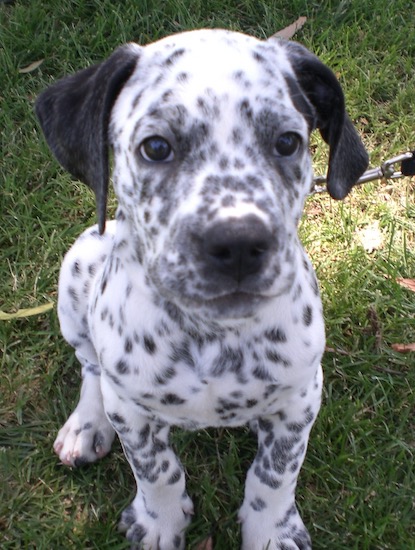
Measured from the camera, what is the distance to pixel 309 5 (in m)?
6.47

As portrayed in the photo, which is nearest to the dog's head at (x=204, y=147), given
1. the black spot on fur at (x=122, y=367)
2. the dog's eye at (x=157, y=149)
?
the dog's eye at (x=157, y=149)

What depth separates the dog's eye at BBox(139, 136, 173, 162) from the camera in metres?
2.99

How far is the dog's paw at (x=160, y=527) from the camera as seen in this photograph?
4148 mm

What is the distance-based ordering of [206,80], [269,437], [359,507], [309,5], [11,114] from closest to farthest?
[206,80], [269,437], [359,507], [11,114], [309,5]

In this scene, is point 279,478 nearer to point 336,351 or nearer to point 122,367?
point 122,367

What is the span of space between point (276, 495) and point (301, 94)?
190 centimetres

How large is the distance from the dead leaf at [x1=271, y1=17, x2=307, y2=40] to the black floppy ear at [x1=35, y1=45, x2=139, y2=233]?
126 inches

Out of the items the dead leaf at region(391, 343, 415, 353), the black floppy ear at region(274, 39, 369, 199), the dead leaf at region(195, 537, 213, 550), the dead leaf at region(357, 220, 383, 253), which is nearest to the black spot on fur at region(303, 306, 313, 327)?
the black floppy ear at region(274, 39, 369, 199)

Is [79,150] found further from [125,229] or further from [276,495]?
[276,495]

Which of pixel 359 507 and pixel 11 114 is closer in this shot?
pixel 359 507

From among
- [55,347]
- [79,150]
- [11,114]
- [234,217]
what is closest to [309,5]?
Answer: [11,114]

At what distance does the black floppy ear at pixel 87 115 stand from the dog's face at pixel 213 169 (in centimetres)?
8

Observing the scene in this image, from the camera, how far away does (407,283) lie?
5.15 meters

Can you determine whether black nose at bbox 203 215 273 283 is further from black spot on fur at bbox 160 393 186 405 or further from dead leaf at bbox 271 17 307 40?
dead leaf at bbox 271 17 307 40
